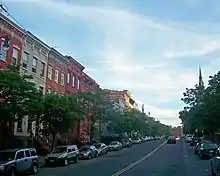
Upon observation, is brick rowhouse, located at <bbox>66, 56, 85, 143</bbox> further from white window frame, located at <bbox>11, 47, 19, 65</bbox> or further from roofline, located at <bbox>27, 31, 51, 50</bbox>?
white window frame, located at <bbox>11, 47, 19, 65</bbox>

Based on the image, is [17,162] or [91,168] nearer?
[17,162]

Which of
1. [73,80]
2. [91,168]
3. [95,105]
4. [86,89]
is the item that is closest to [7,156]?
[91,168]

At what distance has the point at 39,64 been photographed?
4184 centimetres

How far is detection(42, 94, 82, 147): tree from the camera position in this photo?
110 ft

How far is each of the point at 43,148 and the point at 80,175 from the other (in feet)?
66.0

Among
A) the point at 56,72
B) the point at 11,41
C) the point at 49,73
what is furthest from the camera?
the point at 56,72

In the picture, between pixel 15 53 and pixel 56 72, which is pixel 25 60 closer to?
pixel 15 53

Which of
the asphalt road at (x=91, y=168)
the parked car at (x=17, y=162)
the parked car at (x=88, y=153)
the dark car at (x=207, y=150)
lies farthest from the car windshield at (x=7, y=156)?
the dark car at (x=207, y=150)

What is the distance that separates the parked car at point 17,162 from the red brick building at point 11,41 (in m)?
12.9

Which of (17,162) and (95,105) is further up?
(95,105)

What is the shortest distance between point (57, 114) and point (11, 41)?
8011mm

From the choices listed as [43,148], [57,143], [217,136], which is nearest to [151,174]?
[43,148]

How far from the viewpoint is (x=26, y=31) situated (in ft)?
125

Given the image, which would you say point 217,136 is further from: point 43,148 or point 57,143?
point 43,148
